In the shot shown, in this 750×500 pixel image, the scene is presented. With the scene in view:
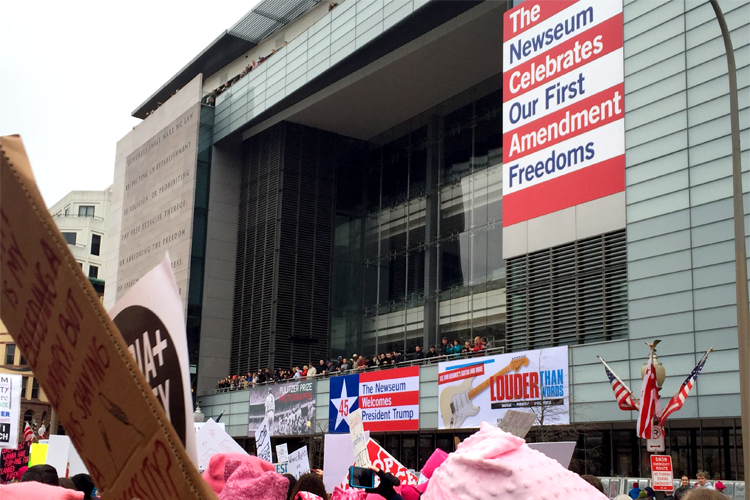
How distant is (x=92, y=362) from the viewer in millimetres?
1652

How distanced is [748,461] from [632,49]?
59.2 feet

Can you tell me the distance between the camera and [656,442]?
57.1 ft

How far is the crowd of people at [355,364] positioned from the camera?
106ft

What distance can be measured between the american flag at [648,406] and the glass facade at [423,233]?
19459 millimetres

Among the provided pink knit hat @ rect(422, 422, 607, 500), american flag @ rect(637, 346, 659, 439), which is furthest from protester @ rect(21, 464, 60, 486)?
american flag @ rect(637, 346, 659, 439)

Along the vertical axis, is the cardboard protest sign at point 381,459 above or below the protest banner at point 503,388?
below

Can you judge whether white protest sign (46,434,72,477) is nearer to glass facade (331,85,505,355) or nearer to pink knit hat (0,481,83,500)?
pink knit hat (0,481,83,500)

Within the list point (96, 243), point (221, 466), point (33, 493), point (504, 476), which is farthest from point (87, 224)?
point (504, 476)

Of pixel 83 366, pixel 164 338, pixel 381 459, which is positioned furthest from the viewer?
pixel 381 459

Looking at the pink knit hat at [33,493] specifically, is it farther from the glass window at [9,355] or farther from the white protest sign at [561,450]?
the glass window at [9,355]

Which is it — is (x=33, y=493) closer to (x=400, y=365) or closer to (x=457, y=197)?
(x=400, y=365)

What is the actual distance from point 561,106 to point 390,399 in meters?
11.9

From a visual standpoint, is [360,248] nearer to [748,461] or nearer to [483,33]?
[483,33]

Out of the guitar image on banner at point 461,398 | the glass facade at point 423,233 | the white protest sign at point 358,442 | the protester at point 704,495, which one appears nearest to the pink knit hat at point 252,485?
the protester at point 704,495
